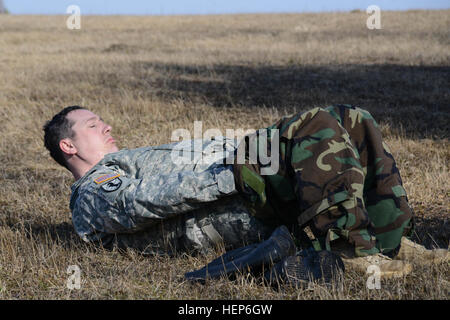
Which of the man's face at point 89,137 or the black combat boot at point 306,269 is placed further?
the man's face at point 89,137

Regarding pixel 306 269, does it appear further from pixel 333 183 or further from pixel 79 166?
pixel 79 166

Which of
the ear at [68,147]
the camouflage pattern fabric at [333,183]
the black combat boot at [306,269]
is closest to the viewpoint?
the black combat boot at [306,269]

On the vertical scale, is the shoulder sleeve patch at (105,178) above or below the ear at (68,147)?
below

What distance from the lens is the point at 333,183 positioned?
10.3ft

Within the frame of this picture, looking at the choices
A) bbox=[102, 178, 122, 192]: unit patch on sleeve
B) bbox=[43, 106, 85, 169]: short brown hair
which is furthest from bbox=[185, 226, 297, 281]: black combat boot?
bbox=[43, 106, 85, 169]: short brown hair

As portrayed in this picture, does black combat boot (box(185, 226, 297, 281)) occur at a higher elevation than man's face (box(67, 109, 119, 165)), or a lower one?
lower

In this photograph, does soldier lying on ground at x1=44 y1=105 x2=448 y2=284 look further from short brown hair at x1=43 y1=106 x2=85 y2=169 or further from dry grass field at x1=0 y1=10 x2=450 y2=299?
short brown hair at x1=43 y1=106 x2=85 y2=169

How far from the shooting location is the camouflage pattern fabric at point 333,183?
313 cm

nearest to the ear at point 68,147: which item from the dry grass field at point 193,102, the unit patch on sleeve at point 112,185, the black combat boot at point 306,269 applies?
the dry grass field at point 193,102

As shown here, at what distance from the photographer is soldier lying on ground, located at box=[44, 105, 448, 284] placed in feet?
10.4

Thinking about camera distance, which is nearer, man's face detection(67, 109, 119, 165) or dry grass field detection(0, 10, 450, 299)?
dry grass field detection(0, 10, 450, 299)

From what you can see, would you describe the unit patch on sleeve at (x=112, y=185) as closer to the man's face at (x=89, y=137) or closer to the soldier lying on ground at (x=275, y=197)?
the soldier lying on ground at (x=275, y=197)

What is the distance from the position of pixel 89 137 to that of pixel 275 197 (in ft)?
5.71

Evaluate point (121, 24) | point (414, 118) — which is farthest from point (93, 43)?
point (414, 118)
